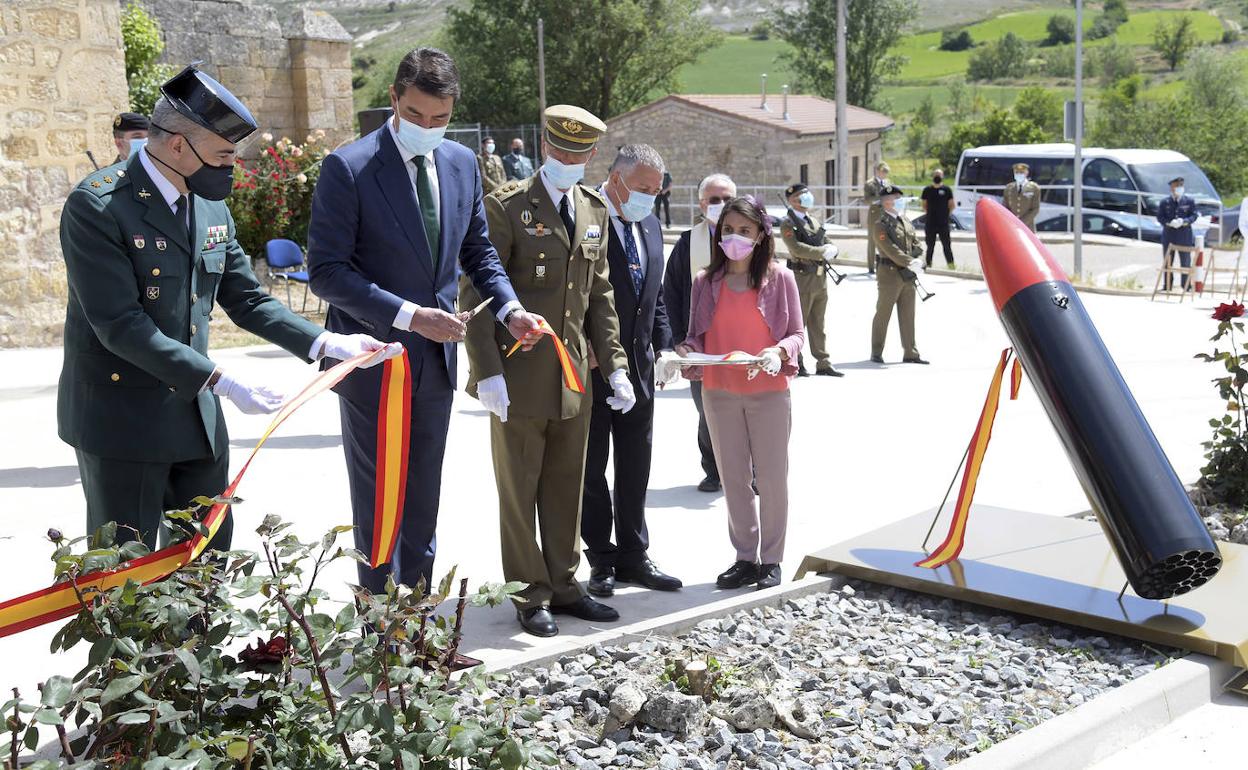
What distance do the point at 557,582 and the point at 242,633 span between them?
2.40 metres

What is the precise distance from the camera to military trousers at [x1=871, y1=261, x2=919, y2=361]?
12109 millimetres

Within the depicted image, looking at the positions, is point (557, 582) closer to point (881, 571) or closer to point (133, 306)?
point (881, 571)

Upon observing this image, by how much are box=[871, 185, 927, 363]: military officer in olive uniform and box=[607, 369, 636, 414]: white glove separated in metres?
7.16

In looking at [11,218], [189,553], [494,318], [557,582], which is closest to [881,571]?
[557,582]

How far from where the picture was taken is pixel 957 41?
13062 cm

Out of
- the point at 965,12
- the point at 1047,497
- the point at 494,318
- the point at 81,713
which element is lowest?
the point at 1047,497

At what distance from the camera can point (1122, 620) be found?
4.51 m

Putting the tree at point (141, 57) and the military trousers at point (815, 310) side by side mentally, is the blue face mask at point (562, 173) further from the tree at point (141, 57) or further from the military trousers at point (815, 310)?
the tree at point (141, 57)

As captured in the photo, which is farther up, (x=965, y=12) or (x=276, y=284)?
(x=965, y=12)

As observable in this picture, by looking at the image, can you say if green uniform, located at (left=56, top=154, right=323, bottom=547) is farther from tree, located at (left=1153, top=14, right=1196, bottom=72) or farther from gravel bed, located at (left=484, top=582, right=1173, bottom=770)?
tree, located at (left=1153, top=14, right=1196, bottom=72)

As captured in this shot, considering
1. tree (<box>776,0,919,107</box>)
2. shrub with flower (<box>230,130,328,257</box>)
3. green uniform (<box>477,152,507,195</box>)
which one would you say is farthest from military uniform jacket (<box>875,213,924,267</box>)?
tree (<box>776,0,919,107</box>)

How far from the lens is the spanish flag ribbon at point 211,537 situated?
2969 millimetres

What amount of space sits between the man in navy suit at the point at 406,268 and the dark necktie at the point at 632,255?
1.11 metres

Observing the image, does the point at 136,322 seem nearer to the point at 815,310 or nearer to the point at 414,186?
the point at 414,186
